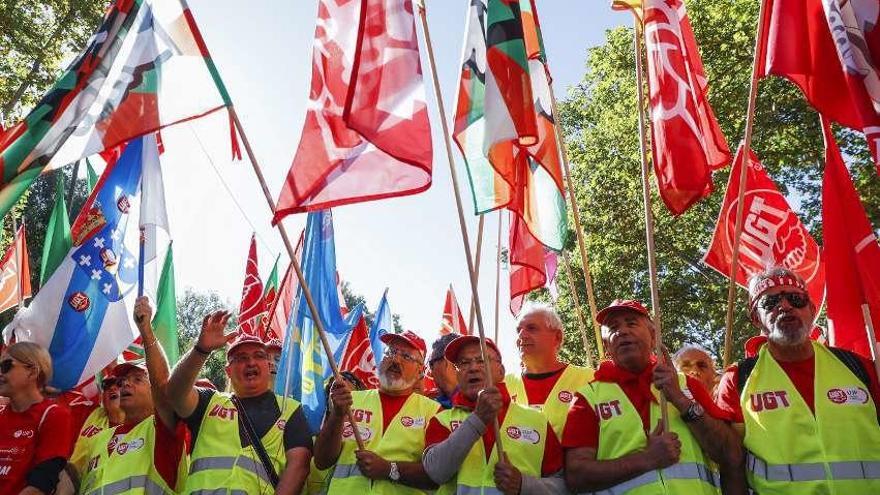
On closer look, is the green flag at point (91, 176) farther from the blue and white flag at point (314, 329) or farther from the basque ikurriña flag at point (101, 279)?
the blue and white flag at point (314, 329)

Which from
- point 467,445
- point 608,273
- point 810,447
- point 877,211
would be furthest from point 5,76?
point 877,211

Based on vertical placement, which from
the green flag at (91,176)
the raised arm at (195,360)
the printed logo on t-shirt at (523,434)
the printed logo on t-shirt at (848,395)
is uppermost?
the green flag at (91,176)

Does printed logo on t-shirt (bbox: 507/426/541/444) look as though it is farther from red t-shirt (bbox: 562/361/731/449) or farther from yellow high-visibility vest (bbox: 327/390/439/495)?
yellow high-visibility vest (bbox: 327/390/439/495)

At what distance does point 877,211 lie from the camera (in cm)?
1555

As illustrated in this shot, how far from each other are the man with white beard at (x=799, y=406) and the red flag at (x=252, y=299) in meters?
7.38

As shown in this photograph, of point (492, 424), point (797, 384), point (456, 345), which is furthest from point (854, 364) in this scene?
point (456, 345)

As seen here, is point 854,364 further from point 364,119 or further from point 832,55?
point 364,119

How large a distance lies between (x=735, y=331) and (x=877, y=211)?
3.84m

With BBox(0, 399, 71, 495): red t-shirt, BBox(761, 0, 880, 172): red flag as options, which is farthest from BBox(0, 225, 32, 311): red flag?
BBox(761, 0, 880, 172): red flag

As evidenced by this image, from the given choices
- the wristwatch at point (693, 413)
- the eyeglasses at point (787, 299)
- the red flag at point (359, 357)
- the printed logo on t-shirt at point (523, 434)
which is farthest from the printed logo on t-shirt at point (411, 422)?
the red flag at point (359, 357)

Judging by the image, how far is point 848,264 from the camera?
4.40 m

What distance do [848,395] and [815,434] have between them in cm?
26

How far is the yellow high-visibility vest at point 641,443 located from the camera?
3.74 m

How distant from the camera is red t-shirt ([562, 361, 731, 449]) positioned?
3959mm
